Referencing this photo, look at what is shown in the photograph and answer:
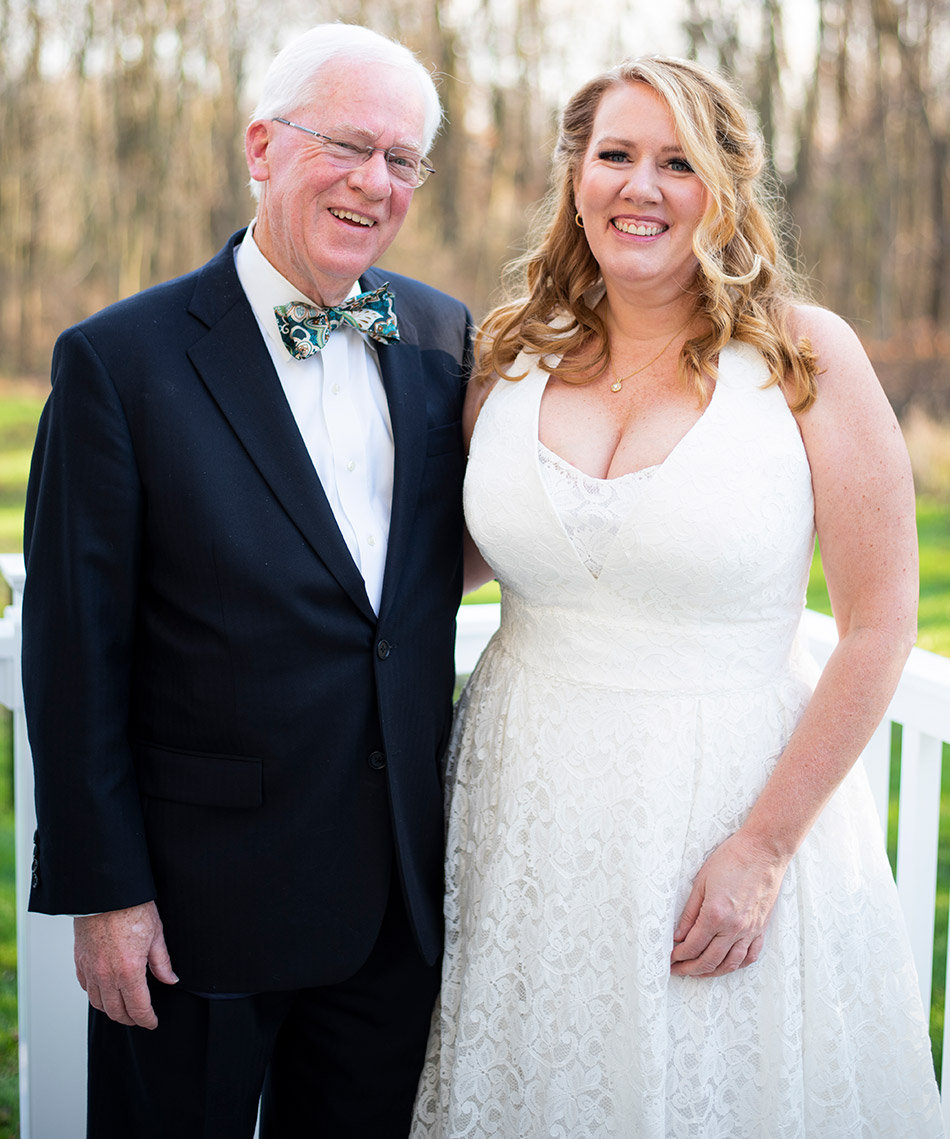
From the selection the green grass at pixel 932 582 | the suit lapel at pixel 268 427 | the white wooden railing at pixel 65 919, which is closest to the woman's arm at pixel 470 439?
the suit lapel at pixel 268 427

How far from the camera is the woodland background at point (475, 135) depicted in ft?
25.0

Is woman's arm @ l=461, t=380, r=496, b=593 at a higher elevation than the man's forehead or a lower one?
lower

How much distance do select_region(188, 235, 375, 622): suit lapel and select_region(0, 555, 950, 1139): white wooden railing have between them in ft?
1.91

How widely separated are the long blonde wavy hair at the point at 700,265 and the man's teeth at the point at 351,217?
361mm

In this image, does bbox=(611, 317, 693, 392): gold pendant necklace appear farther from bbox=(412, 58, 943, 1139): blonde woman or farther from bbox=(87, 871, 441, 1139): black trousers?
bbox=(87, 871, 441, 1139): black trousers

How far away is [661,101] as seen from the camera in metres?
1.82

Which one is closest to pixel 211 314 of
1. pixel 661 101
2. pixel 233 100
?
pixel 661 101

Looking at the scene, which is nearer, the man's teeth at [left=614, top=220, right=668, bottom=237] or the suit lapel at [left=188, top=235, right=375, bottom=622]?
the suit lapel at [left=188, top=235, right=375, bottom=622]

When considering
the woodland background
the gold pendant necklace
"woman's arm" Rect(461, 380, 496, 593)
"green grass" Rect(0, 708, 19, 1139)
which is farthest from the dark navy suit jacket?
the woodland background

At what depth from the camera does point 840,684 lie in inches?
67.3

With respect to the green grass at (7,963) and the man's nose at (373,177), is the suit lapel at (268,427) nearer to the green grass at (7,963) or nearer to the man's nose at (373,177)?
the man's nose at (373,177)

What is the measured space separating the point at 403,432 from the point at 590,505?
329 millimetres

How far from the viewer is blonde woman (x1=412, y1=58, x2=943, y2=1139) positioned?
1.71m

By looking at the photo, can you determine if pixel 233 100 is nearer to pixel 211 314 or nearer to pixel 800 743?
pixel 211 314
